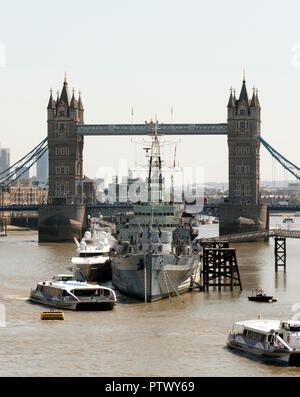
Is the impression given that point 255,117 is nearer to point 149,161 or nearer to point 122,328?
point 149,161

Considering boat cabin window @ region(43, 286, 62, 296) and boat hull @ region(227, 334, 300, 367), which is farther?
boat cabin window @ region(43, 286, 62, 296)

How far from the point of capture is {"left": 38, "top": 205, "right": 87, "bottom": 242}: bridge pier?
111312 millimetres

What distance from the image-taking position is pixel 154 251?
169 ft

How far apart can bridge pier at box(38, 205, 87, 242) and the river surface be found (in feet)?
161

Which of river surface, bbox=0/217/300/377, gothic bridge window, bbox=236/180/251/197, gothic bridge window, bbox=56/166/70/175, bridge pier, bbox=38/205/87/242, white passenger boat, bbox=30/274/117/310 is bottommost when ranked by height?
river surface, bbox=0/217/300/377

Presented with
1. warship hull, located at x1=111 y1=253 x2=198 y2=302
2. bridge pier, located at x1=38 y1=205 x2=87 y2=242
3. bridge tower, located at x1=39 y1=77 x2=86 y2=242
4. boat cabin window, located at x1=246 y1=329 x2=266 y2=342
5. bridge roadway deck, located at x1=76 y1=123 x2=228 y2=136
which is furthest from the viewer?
bridge tower, located at x1=39 y1=77 x2=86 y2=242

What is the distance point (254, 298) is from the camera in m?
52.0

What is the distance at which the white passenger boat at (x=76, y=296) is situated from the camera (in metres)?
47.7

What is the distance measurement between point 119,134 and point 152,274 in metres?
69.1

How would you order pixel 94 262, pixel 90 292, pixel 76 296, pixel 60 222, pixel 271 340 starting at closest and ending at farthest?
pixel 271 340
pixel 76 296
pixel 90 292
pixel 94 262
pixel 60 222

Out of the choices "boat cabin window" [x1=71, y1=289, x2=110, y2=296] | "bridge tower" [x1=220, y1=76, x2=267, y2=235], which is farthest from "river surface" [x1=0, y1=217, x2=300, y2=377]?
"bridge tower" [x1=220, y1=76, x2=267, y2=235]

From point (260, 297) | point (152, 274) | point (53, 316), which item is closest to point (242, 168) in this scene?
point (260, 297)

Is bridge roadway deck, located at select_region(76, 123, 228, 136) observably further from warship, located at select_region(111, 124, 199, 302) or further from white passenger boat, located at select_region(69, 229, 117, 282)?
warship, located at select_region(111, 124, 199, 302)

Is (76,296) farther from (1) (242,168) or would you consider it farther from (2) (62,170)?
(2) (62,170)
